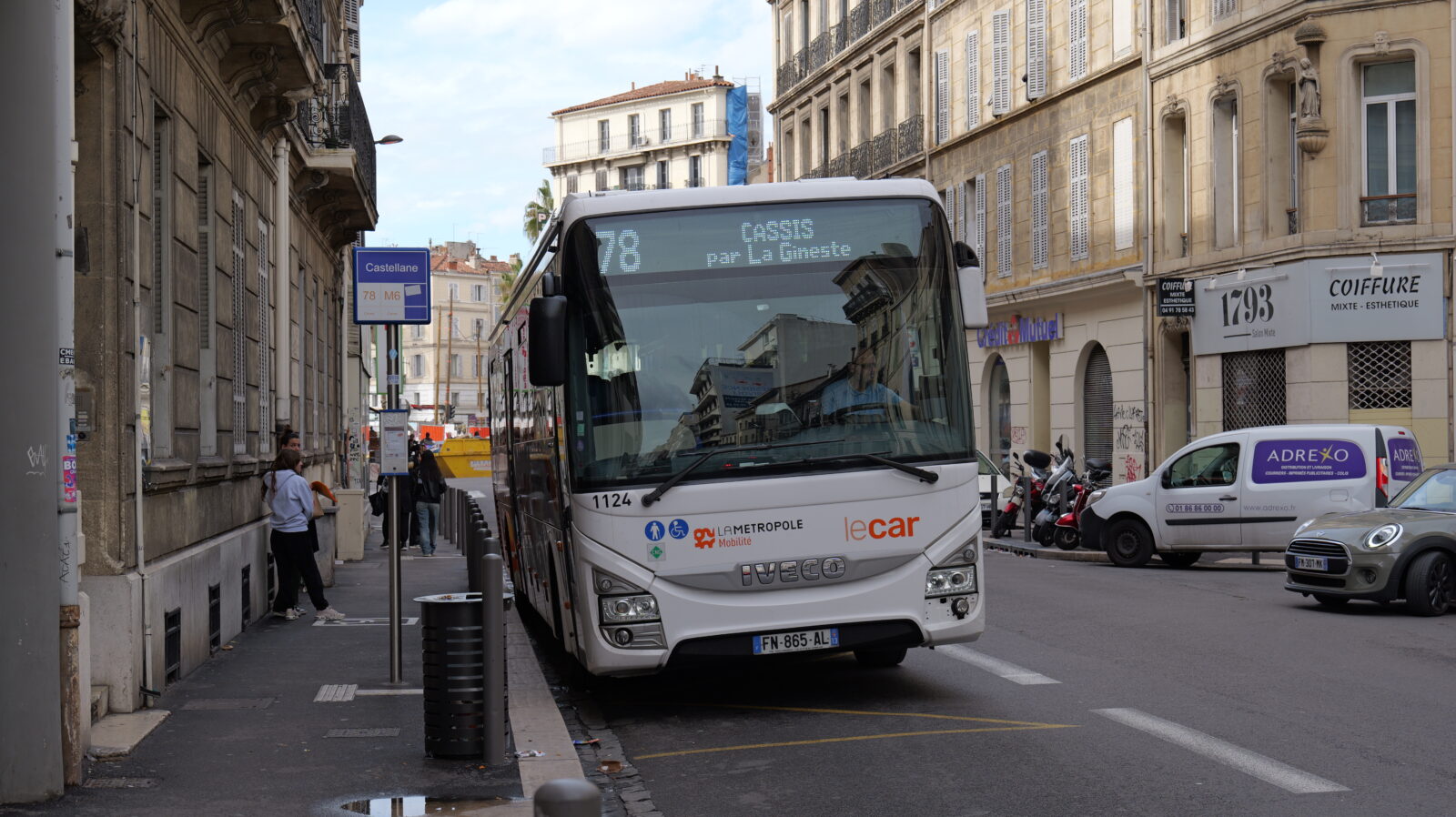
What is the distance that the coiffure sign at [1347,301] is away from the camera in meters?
24.4

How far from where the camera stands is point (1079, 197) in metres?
32.7

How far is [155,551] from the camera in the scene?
35.5 ft

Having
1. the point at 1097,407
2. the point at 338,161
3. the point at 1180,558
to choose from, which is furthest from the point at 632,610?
the point at 1097,407

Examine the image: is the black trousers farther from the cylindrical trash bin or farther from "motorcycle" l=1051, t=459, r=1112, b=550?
"motorcycle" l=1051, t=459, r=1112, b=550

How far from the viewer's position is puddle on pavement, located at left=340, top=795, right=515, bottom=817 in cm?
680

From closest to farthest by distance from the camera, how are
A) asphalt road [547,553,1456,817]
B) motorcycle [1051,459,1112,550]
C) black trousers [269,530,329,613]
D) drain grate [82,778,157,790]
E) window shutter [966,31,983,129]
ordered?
asphalt road [547,553,1456,817]
drain grate [82,778,157,790]
black trousers [269,530,329,613]
motorcycle [1051,459,1112,550]
window shutter [966,31,983,129]

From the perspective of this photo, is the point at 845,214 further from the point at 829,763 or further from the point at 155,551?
the point at 155,551

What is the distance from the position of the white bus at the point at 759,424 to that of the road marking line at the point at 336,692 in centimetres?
157

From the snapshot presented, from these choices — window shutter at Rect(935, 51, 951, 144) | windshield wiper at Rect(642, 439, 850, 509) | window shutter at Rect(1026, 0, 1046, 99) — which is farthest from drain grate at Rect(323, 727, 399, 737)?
window shutter at Rect(935, 51, 951, 144)

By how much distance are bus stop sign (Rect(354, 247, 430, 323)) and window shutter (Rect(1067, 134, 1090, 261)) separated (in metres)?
22.7

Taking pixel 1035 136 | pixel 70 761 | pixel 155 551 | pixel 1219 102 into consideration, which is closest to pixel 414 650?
pixel 155 551

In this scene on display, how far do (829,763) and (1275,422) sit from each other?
20.1 metres

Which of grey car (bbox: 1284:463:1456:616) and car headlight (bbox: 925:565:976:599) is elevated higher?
car headlight (bbox: 925:565:976:599)

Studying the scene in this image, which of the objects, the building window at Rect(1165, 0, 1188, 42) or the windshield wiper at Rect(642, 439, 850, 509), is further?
the building window at Rect(1165, 0, 1188, 42)
